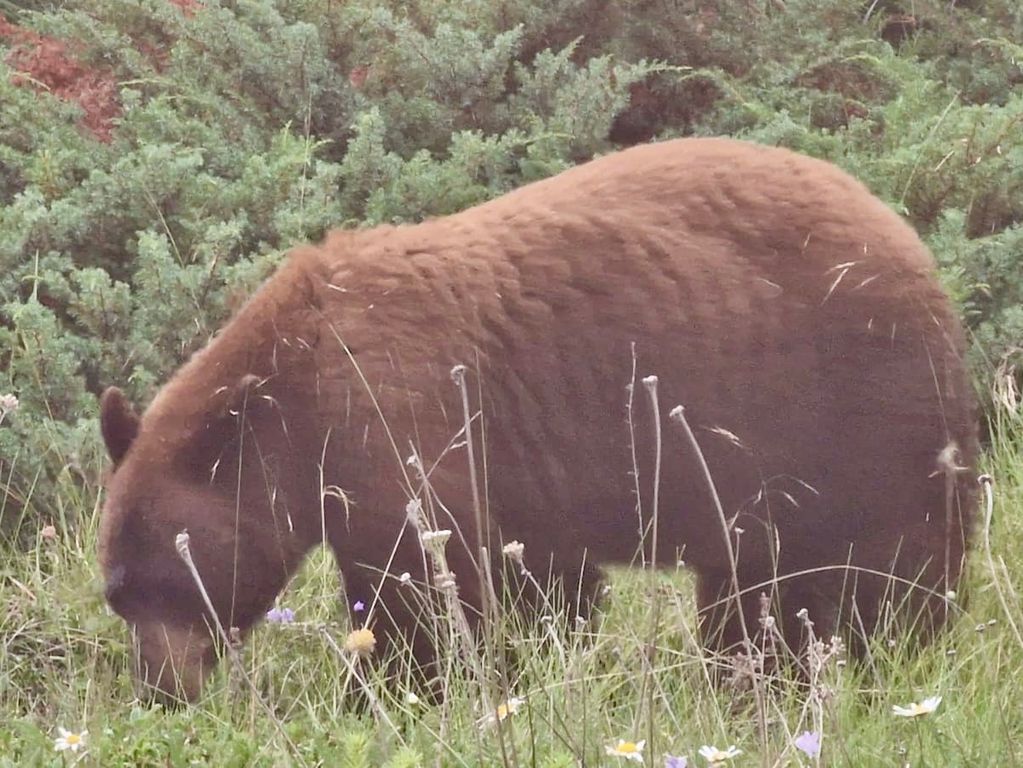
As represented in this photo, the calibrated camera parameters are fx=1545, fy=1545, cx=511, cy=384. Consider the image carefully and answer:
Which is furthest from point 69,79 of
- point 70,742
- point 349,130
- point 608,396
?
point 70,742

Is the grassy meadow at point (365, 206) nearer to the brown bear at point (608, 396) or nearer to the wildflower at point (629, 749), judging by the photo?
the brown bear at point (608, 396)

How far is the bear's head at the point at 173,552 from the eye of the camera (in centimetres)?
406

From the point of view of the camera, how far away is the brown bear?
4.03m

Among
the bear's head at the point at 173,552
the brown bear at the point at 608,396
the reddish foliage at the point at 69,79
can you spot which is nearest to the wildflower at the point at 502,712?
the brown bear at the point at 608,396

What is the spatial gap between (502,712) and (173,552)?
174cm

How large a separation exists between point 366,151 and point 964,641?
3043mm

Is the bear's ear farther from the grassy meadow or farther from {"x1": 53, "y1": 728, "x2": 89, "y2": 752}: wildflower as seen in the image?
{"x1": 53, "y1": 728, "x2": 89, "y2": 752}: wildflower

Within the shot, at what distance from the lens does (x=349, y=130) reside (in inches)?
261

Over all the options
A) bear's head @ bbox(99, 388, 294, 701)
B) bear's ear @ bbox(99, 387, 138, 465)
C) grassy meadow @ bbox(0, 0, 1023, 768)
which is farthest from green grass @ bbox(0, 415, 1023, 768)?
bear's ear @ bbox(99, 387, 138, 465)

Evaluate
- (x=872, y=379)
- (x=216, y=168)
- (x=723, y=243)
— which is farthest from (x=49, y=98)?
(x=872, y=379)

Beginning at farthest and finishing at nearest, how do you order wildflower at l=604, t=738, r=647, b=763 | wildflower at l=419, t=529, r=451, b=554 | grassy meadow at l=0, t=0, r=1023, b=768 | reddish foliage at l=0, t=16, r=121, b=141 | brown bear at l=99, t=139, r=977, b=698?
reddish foliage at l=0, t=16, r=121, b=141, brown bear at l=99, t=139, r=977, b=698, grassy meadow at l=0, t=0, r=1023, b=768, wildflower at l=604, t=738, r=647, b=763, wildflower at l=419, t=529, r=451, b=554

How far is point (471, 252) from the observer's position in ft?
13.6

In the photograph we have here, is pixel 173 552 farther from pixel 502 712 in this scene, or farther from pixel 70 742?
pixel 502 712

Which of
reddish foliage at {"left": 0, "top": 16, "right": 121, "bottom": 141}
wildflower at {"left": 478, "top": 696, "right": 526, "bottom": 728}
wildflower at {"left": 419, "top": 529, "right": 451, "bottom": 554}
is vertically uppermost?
wildflower at {"left": 419, "top": 529, "right": 451, "bottom": 554}
